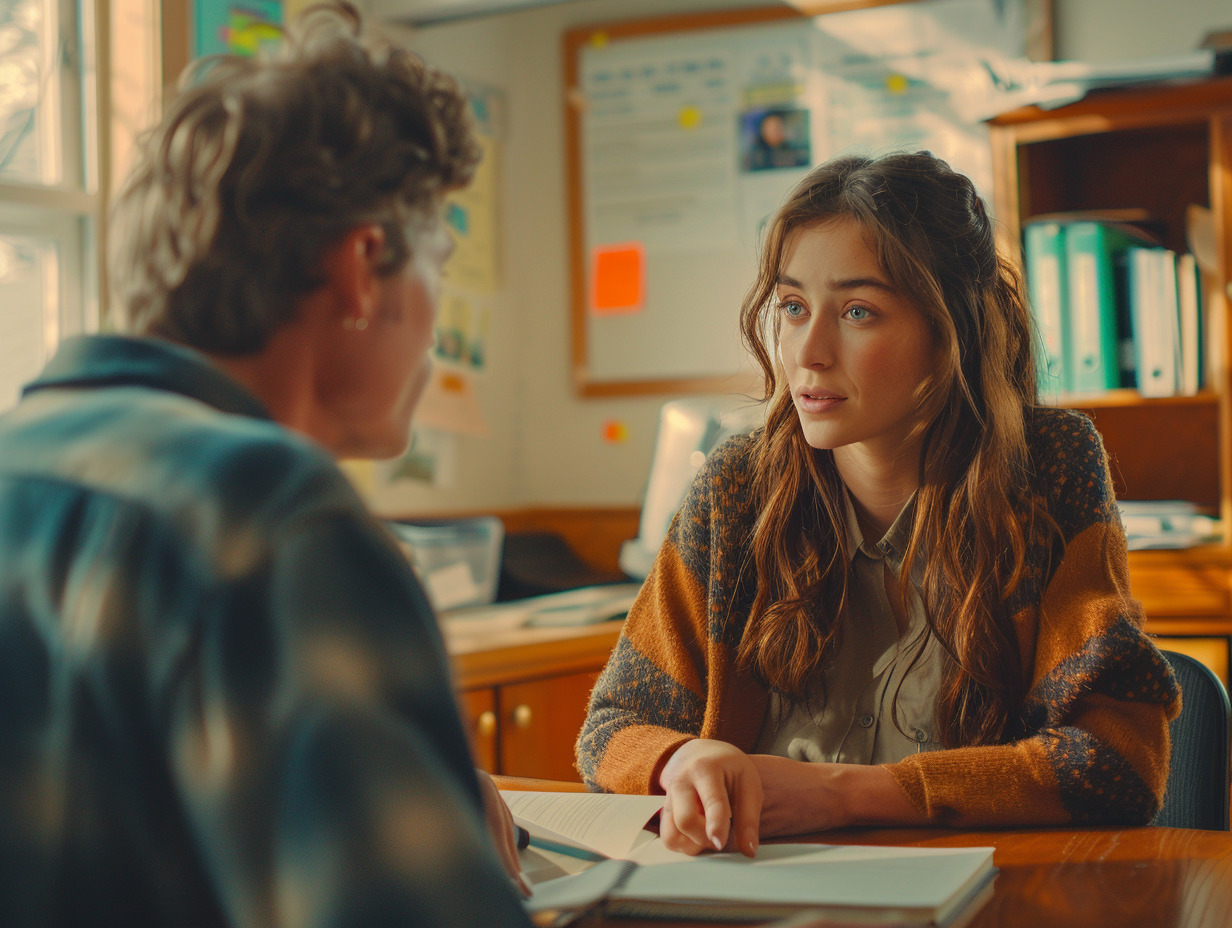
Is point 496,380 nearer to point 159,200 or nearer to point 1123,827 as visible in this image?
point 1123,827

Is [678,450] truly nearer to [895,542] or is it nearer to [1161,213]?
[1161,213]

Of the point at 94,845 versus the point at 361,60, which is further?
the point at 361,60

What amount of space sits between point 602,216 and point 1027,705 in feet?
6.85

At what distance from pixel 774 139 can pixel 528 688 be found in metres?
1.50

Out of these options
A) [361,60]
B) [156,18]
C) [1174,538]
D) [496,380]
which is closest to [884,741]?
[361,60]

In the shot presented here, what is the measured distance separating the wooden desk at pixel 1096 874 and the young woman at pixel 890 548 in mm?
100

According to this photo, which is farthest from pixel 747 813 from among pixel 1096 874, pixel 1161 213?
pixel 1161 213

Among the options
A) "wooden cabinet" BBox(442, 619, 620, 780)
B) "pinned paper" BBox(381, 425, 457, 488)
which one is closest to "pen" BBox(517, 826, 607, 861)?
"wooden cabinet" BBox(442, 619, 620, 780)

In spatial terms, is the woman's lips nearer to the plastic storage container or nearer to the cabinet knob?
the cabinet knob

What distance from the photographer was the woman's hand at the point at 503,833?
0.79m

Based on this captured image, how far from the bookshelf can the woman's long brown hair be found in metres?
0.87

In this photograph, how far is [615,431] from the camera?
2961 mm

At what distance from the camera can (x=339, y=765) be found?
0.38 meters

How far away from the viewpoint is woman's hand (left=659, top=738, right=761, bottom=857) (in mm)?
879
